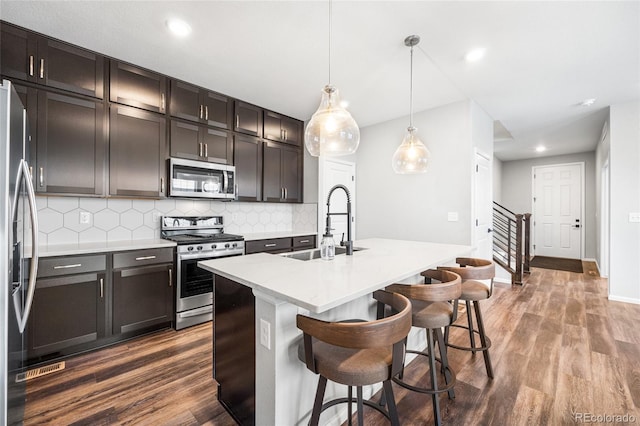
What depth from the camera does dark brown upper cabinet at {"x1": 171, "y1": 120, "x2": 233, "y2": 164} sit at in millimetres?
3156

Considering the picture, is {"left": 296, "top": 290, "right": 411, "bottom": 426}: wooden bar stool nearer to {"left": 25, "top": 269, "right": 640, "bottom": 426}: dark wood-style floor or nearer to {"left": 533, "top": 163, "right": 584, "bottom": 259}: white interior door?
{"left": 25, "top": 269, "right": 640, "bottom": 426}: dark wood-style floor

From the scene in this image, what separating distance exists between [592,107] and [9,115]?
19.2ft

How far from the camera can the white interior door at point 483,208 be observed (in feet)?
12.7

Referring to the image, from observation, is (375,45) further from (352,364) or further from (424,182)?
(352,364)

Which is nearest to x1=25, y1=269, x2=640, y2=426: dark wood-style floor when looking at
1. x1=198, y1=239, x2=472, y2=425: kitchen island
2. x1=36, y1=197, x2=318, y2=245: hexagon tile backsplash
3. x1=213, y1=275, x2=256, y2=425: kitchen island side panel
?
x1=213, y1=275, x2=256, y2=425: kitchen island side panel

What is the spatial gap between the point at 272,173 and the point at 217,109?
1.12 meters

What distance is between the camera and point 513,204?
25.6ft

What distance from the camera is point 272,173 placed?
4164mm

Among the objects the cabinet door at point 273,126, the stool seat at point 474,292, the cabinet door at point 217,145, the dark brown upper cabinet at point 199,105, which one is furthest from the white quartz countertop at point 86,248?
the stool seat at point 474,292

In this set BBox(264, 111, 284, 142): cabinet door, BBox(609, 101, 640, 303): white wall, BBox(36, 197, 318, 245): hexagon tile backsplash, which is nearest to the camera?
BBox(36, 197, 318, 245): hexagon tile backsplash

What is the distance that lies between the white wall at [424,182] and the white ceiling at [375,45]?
38cm

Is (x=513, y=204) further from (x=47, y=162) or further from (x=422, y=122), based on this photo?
(x=47, y=162)

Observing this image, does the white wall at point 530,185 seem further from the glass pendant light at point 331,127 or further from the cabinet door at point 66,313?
the cabinet door at point 66,313

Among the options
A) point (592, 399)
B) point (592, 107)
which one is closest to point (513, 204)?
point (592, 107)
